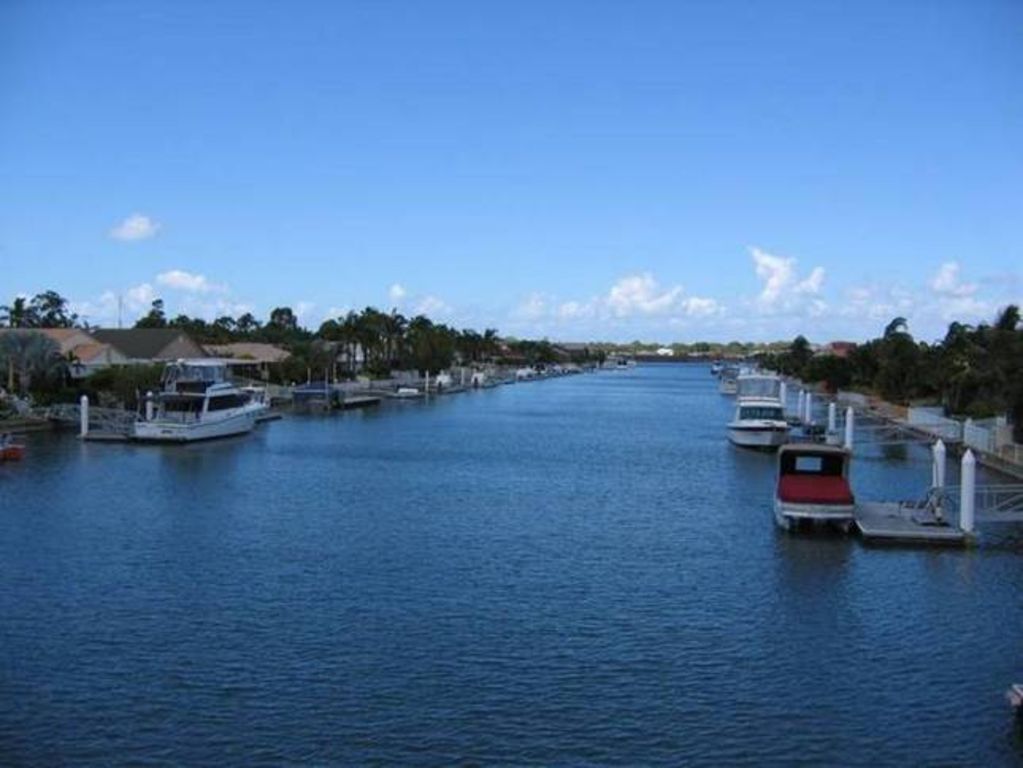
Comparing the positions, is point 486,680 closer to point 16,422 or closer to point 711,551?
point 711,551

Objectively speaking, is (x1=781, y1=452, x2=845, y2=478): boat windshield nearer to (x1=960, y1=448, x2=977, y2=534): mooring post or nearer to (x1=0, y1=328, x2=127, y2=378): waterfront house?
(x1=960, y1=448, x2=977, y2=534): mooring post

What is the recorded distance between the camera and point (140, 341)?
333 feet

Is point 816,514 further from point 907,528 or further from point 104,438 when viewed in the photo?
point 104,438

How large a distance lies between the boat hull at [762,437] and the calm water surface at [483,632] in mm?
18235

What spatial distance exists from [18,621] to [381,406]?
88.2m

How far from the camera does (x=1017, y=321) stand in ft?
220

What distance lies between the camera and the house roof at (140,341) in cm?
9838

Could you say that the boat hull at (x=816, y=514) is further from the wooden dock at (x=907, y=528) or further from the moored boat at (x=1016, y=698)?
the moored boat at (x=1016, y=698)

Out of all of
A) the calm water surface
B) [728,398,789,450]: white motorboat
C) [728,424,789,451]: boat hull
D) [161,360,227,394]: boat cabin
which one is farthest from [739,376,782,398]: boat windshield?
[161,360,227,394]: boat cabin

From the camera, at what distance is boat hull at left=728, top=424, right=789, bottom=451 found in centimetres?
6316

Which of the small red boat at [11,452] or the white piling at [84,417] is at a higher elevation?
the white piling at [84,417]

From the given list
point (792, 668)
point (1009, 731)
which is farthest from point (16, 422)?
point (1009, 731)

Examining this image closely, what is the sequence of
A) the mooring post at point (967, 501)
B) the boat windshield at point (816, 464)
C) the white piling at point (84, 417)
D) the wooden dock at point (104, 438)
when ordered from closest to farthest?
the mooring post at point (967, 501) → the boat windshield at point (816, 464) → the wooden dock at point (104, 438) → the white piling at point (84, 417)

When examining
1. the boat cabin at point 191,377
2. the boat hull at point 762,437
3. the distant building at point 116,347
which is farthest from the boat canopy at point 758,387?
the distant building at point 116,347
